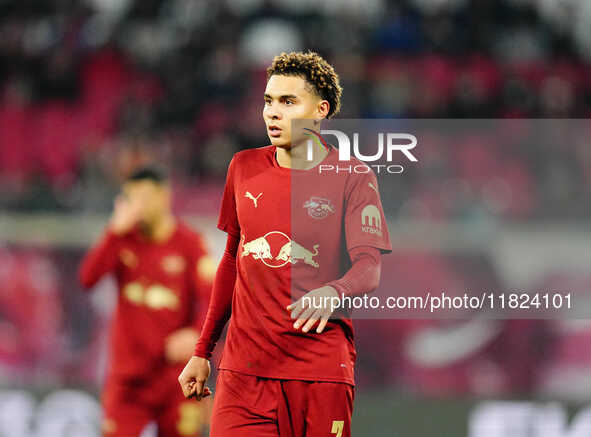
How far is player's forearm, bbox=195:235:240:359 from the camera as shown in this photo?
11.5 ft

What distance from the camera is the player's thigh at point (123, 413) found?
547cm

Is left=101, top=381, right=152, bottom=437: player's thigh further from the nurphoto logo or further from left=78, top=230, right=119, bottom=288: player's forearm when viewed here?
the nurphoto logo

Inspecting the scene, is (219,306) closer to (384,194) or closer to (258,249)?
(258,249)

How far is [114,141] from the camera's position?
9859mm

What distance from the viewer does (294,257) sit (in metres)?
3.28

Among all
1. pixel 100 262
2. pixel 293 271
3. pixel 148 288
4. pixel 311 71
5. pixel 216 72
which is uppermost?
pixel 216 72

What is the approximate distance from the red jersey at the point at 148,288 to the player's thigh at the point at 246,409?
7.61ft

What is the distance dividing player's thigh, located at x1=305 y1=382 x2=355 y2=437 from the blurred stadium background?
2619mm

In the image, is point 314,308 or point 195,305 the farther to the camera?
point 195,305

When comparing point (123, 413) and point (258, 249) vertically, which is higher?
point (258, 249)

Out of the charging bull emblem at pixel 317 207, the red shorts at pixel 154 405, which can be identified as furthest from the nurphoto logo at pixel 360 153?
the red shorts at pixel 154 405

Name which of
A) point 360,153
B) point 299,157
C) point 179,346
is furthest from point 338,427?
point 179,346

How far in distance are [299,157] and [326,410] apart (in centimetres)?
96

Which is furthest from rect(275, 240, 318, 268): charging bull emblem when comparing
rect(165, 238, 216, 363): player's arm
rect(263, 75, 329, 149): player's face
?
rect(165, 238, 216, 363): player's arm
